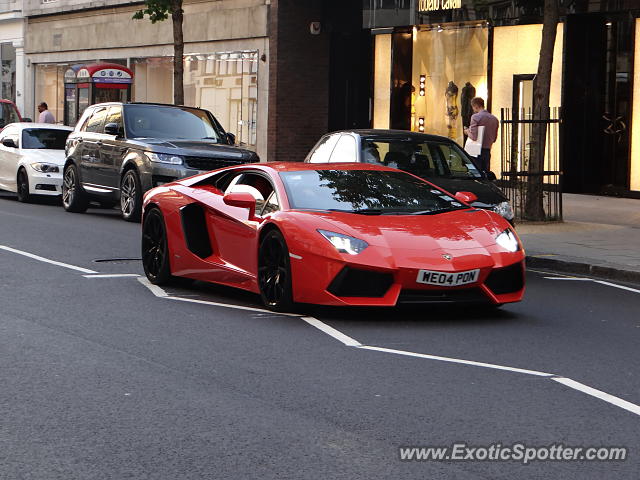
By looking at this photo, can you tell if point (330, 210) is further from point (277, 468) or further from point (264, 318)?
point (277, 468)

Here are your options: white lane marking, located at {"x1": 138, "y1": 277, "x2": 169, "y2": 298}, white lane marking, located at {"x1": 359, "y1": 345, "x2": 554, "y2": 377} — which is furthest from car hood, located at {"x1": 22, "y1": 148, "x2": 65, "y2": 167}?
white lane marking, located at {"x1": 359, "y1": 345, "x2": 554, "y2": 377}

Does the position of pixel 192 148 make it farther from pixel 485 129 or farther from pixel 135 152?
pixel 485 129

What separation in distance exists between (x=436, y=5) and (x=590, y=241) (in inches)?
498

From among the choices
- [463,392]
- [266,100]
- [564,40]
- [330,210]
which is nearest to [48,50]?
[266,100]

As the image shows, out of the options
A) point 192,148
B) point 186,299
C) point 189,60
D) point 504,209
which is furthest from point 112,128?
point 189,60

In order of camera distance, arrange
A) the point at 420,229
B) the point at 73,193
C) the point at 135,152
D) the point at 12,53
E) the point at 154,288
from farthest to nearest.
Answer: the point at 12,53, the point at 73,193, the point at 135,152, the point at 154,288, the point at 420,229

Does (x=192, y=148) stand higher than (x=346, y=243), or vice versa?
(x=192, y=148)

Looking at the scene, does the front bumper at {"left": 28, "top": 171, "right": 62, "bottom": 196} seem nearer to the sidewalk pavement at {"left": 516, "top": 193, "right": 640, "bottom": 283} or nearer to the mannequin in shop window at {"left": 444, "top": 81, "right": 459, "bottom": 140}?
the mannequin in shop window at {"left": 444, "top": 81, "right": 459, "bottom": 140}

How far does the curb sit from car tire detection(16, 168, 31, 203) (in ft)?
41.7

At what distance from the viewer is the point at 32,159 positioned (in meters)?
A: 24.1

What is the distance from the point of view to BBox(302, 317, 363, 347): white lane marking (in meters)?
8.75

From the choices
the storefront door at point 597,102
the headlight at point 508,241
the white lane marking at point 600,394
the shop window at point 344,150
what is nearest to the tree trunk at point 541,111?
the shop window at point 344,150

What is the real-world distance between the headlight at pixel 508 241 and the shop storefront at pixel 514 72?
37.6 feet

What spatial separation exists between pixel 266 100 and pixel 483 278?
918 inches
